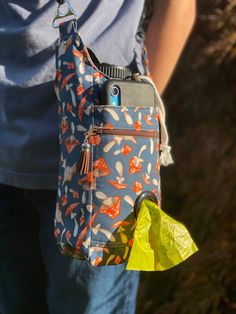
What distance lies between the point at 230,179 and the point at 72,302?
815 millimetres

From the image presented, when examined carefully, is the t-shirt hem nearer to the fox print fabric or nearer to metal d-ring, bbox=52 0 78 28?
the fox print fabric

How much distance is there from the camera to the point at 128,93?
3.47ft

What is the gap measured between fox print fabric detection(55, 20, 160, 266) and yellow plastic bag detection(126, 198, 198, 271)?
1.0 inches

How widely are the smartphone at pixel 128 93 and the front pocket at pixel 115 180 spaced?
1.7 inches

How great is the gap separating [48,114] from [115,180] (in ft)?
0.70

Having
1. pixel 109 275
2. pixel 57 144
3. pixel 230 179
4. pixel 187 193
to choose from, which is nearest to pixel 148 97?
pixel 57 144

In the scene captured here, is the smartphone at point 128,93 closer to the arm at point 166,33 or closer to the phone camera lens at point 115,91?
the phone camera lens at point 115,91

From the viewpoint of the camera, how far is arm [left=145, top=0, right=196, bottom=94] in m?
1.26

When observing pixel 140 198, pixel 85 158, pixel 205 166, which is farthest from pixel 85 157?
pixel 205 166

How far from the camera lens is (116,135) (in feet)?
3.41

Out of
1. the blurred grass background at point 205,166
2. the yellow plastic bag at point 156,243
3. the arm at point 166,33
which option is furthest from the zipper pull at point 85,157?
the blurred grass background at point 205,166

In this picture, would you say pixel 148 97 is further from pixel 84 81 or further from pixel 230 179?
pixel 230 179

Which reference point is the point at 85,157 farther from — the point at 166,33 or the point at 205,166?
the point at 205,166

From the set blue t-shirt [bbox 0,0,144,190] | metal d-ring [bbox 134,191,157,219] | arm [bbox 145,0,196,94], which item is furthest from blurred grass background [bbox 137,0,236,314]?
metal d-ring [bbox 134,191,157,219]
